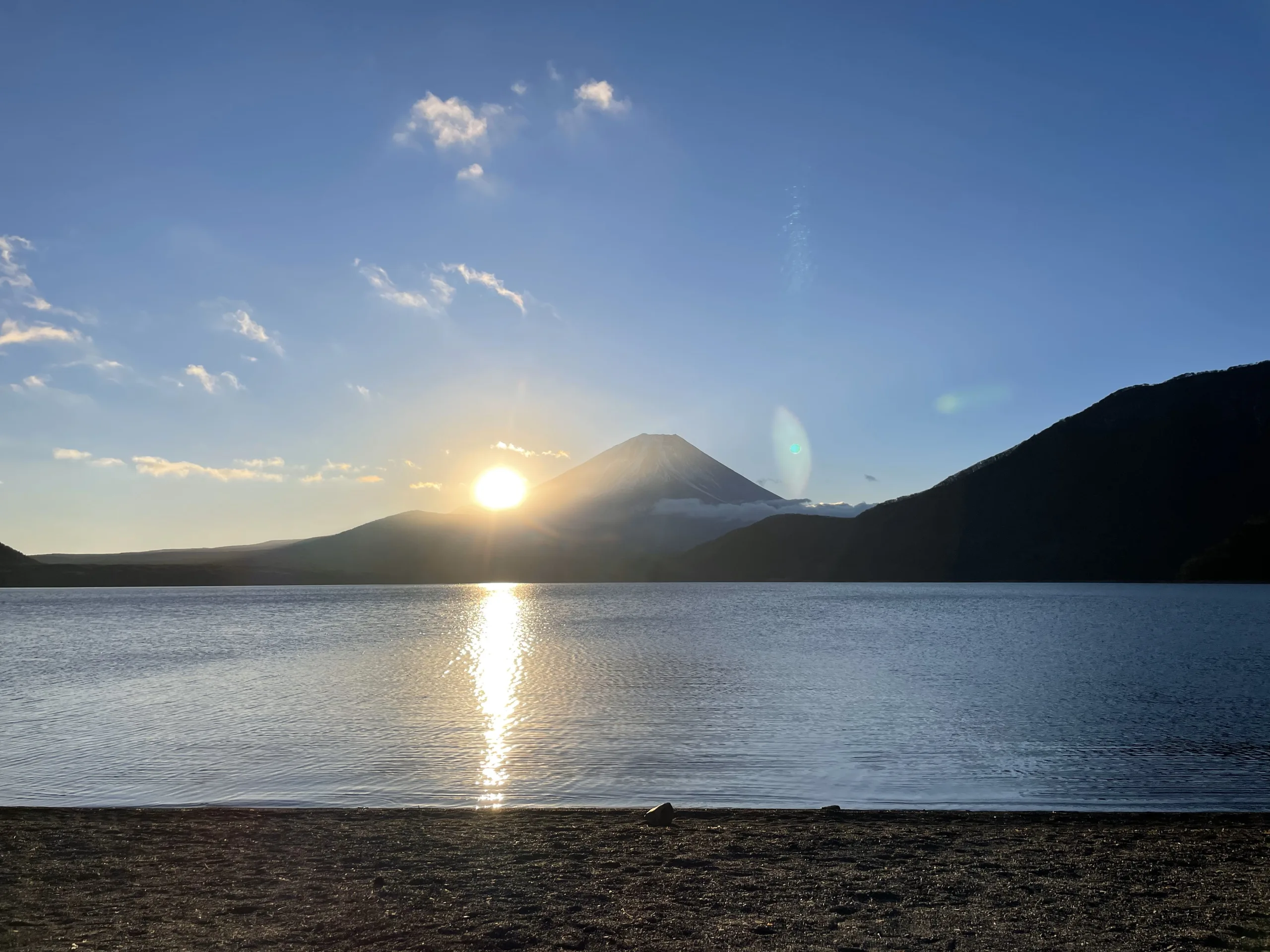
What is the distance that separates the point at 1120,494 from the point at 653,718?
7183 inches

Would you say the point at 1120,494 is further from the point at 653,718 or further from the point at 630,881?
the point at 630,881

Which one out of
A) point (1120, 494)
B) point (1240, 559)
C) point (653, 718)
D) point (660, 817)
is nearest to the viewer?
point (660, 817)

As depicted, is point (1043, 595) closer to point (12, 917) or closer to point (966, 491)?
point (966, 491)

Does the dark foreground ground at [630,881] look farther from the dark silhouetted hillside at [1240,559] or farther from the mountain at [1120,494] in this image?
the mountain at [1120,494]

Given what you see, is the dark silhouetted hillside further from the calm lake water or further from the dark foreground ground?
the dark foreground ground

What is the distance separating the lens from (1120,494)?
179m

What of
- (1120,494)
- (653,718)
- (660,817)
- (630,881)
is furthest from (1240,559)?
(630,881)

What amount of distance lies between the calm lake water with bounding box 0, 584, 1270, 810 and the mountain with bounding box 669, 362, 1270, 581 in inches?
4846

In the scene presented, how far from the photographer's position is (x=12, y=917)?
845cm

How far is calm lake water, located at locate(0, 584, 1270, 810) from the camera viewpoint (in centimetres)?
1549

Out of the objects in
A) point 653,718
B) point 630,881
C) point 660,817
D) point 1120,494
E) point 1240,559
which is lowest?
point 653,718

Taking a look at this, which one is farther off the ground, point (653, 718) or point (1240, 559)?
point (1240, 559)

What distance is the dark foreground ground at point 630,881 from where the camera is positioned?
7.81 meters

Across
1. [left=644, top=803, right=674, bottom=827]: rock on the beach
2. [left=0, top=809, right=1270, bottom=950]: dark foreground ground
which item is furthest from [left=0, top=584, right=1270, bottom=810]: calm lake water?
[left=0, top=809, right=1270, bottom=950]: dark foreground ground
